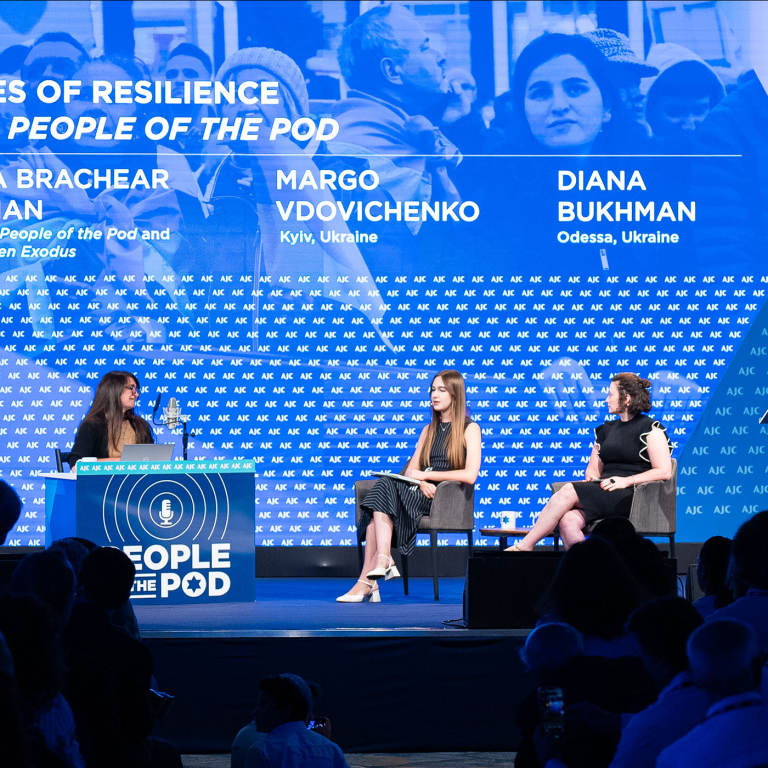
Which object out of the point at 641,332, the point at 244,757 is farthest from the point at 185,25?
the point at 244,757

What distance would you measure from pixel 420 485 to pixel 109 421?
1.70m

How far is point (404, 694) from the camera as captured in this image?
352 cm

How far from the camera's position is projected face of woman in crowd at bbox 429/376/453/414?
5691 millimetres

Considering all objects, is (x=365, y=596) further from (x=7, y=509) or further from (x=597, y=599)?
(x=597, y=599)

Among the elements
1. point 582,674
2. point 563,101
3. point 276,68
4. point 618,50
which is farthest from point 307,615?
point 618,50

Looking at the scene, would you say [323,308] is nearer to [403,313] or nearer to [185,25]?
[403,313]

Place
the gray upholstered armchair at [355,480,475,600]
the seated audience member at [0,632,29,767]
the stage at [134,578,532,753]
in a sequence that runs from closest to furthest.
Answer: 1. the seated audience member at [0,632,29,767]
2. the stage at [134,578,532,753]
3. the gray upholstered armchair at [355,480,475,600]

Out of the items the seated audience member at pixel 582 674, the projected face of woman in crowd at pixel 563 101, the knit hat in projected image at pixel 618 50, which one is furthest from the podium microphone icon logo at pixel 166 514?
the knit hat in projected image at pixel 618 50

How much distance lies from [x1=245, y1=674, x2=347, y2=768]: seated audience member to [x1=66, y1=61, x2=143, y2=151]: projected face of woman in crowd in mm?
4833

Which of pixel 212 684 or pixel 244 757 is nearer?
pixel 244 757

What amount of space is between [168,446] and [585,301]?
2.97 meters

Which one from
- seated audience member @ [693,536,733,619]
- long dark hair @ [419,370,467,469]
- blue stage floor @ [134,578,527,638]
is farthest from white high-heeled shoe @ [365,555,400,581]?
seated audience member @ [693,536,733,619]

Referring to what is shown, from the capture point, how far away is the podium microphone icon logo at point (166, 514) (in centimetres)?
492

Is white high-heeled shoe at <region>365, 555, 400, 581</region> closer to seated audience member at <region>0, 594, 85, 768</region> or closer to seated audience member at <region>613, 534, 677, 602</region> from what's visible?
seated audience member at <region>613, 534, 677, 602</region>
